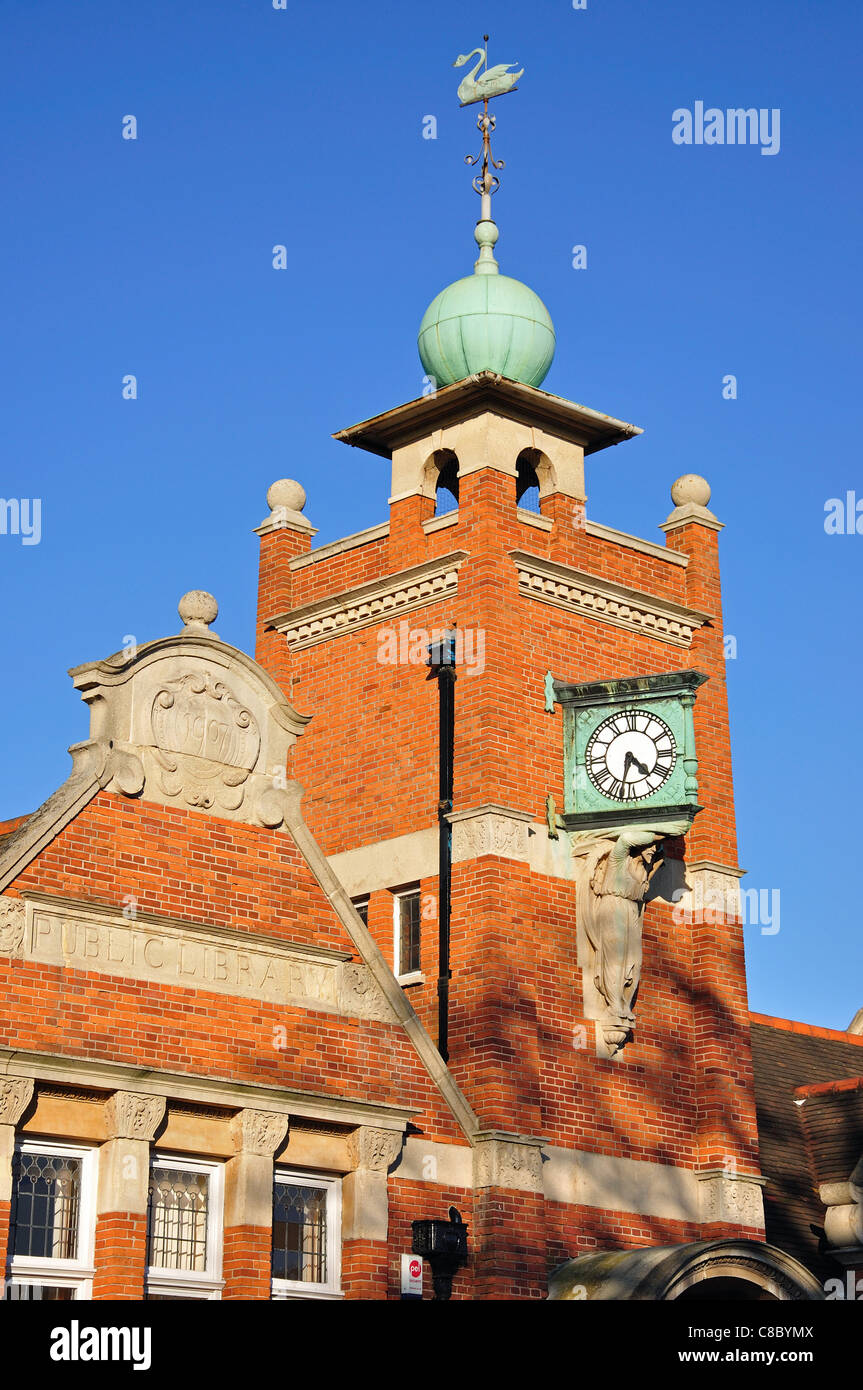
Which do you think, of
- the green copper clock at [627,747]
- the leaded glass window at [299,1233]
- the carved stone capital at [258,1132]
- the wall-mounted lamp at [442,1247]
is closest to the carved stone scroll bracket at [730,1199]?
the wall-mounted lamp at [442,1247]

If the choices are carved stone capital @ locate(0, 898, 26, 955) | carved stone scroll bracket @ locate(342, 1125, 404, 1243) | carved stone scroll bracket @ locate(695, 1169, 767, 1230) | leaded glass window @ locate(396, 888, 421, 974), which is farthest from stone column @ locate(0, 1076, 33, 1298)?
carved stone scroll bracket @ locate(695, 1169, 767, 1230)

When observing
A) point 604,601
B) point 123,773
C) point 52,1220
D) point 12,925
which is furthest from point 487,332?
point 52,1220

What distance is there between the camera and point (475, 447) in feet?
83.3

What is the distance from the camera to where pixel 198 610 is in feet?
70.9

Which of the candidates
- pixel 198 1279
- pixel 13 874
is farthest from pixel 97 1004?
pixel 198 1279

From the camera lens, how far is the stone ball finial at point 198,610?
21594mm

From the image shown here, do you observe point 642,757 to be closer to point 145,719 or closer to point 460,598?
point 460,598

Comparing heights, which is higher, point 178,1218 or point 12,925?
point 12,925

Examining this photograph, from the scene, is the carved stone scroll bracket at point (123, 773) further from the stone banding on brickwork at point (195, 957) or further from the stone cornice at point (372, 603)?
the stone cornice at point (372, 603)

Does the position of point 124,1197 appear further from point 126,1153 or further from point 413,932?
point 413,932

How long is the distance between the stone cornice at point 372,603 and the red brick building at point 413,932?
0.13 ft

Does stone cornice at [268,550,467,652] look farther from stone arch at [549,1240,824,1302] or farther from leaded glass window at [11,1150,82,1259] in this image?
leaded glass window at [11,1150,82,1259]

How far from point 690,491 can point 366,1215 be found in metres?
11.0

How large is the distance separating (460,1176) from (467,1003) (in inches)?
78.7
